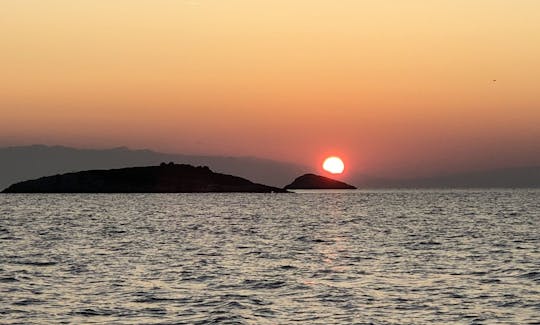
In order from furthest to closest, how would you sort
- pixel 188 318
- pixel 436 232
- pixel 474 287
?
pixel 436 232
pixel 474 287
pixel 188 318

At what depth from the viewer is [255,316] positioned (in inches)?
1352

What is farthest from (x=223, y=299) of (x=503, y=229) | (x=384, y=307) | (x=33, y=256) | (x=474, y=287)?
(x=503, y=229)

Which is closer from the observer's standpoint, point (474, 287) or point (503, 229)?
point (474, 287)

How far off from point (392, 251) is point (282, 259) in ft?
37.6

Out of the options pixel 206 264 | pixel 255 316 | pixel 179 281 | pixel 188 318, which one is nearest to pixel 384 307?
pixel 255 316

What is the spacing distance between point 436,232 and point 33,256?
154ft

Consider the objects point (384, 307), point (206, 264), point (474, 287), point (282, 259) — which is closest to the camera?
point (384, 307)

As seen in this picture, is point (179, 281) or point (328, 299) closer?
point (328, 299)

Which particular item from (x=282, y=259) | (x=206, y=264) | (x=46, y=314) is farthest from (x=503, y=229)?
(x=46, y=314)

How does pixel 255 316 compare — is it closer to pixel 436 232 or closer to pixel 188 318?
pixel 188 318

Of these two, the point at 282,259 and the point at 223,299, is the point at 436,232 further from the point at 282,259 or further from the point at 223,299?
the point at 223,299

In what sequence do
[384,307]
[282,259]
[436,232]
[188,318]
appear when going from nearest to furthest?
1. [188,318]
2. [384,307]
3. [282,259]
4. [436,232]

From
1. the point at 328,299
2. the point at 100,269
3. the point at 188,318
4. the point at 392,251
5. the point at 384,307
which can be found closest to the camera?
the point at 188,318

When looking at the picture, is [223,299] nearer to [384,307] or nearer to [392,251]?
[384,307]
